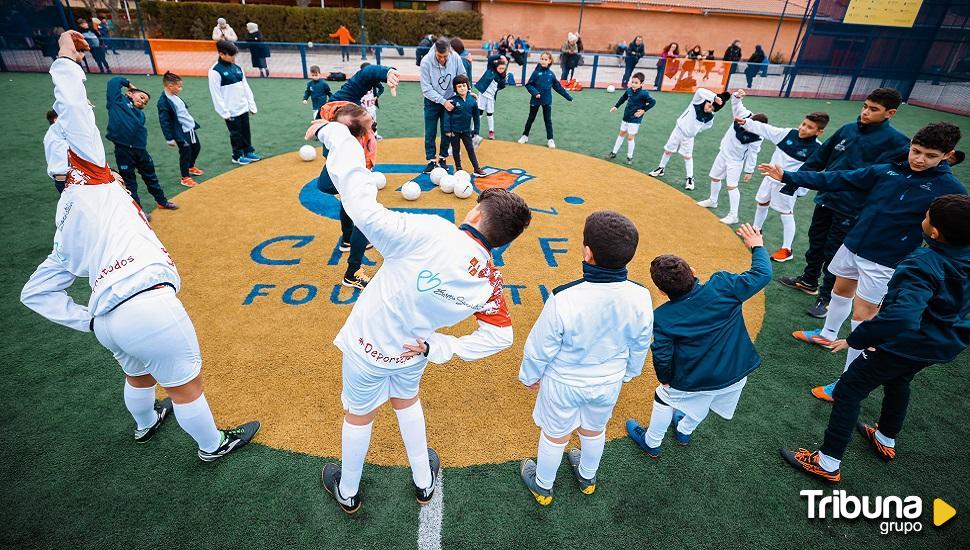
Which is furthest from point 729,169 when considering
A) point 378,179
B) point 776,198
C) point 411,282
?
point 411,282

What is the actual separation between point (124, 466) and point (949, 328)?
597cm

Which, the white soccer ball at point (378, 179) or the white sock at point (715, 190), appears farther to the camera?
the white sock at point (715, 190)

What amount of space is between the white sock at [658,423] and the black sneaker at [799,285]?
13.3 feet

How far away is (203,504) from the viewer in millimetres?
3279

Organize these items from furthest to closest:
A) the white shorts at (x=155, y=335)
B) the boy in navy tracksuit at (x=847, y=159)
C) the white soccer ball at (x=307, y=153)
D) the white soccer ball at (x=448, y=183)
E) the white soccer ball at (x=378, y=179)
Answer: the white soccer ball at (x=307, y=153) < the white soccer ball at (x=448, y=183) < the boy in navy tracksuit at (x=847, y=159) < the white shorts at (x=155, y=335) < the white soccer ball at (x=378, y=179)

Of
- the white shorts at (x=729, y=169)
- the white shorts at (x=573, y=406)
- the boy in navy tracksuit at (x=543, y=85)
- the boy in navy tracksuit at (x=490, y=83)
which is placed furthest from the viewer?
the boy in navy tracksuit at (x=490, y=83)

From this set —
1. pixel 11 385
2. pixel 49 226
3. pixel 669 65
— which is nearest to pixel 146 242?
pixel 11 385

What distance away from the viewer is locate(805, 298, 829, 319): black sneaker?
5.77 meters

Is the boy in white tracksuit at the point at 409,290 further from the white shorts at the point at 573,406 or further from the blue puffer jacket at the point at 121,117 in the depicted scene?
the blue puffer jacket at the point at 121,117

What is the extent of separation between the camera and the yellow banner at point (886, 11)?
19.8 meters

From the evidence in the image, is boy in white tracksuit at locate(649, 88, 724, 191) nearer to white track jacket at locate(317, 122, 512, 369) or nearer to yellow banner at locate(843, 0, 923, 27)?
white track jacket at locate(317, 122, 512, 369)

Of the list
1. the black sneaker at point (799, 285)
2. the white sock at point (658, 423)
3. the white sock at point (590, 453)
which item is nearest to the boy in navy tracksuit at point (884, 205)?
the black sneaker at point (799, 285)

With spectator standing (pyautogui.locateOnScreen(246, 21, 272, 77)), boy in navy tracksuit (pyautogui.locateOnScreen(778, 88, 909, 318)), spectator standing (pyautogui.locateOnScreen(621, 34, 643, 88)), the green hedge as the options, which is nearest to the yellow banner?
spectator standing (pyautogui.locateOnScreen(621, 34, 643, 88))

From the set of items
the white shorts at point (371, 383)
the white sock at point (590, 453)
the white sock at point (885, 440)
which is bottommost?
the white sock at point (885, 440)
